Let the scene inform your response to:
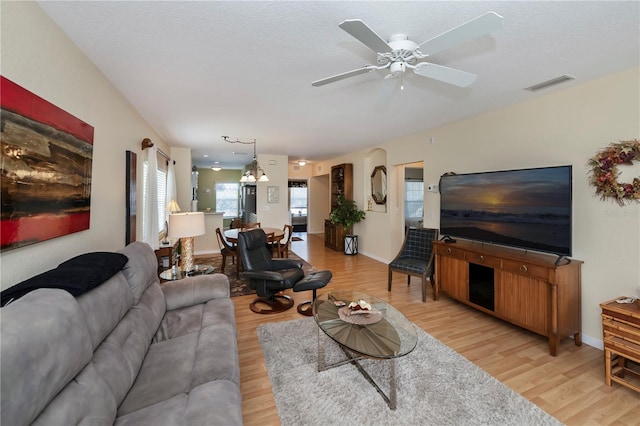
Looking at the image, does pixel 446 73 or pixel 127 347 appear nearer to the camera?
pixel 127 347

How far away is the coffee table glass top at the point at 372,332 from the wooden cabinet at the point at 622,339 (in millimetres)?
1545

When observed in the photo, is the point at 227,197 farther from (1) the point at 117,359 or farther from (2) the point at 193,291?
(1) the point at 117,359

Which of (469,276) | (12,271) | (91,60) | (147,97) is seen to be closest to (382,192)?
(469,276)

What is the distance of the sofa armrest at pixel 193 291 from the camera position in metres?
2.50

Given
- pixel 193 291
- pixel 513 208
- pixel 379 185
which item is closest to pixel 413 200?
pixel 379 185

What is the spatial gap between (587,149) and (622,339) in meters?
1.75

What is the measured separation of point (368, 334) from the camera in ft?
7.07

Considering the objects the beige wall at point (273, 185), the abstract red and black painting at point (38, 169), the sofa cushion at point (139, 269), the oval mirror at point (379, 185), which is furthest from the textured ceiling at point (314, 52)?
the beige wall at point (273, 185)

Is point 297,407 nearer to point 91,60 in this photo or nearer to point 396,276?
point 91,60

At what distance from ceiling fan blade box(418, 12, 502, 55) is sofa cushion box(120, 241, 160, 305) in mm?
2468

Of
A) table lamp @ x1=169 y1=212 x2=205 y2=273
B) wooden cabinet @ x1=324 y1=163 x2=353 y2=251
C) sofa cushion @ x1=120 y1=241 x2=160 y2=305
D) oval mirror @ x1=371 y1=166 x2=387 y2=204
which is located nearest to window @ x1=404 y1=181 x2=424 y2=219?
oval mirror @ x1=371 y1=166 x2=387 y2=204

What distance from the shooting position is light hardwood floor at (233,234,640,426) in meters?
1.92

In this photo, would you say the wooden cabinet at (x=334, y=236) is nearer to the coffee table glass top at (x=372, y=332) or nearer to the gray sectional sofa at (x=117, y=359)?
the coffee table glass top at (x=372, y=332)

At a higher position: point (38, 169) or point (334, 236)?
point (38, 169)
